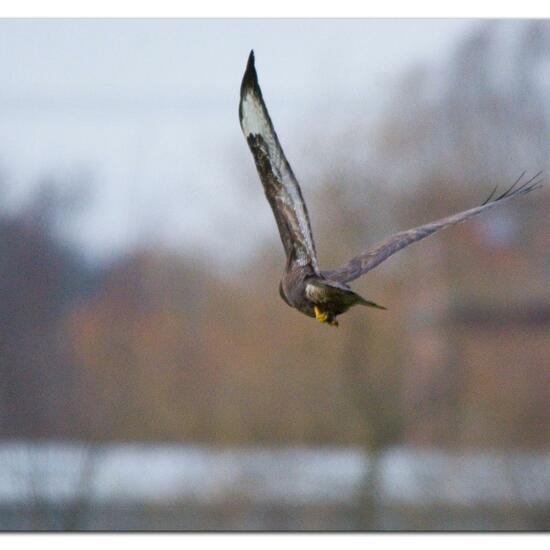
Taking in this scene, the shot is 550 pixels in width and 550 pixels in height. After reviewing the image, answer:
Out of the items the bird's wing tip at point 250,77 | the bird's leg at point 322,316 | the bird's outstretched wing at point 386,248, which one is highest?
the bird's wing tip at point 250,77

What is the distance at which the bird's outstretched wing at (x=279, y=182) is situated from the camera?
323 cm

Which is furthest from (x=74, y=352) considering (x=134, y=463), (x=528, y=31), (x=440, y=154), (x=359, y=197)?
(x=528, y=31)

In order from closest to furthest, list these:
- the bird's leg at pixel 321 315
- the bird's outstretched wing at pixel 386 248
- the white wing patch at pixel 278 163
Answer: the bird's leg at pixel 321 315
the white wing patch at pixel 278 163
the bird's outstretched wing at pixel 386 248

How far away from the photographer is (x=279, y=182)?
3.28 m

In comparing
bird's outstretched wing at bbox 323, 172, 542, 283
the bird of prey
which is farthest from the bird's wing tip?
bird's outstretched wing at bbox 323, 172, 542, 283

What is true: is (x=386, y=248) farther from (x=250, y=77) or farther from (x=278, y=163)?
(x=250, y=77)

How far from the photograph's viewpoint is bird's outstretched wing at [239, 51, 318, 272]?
3.23m

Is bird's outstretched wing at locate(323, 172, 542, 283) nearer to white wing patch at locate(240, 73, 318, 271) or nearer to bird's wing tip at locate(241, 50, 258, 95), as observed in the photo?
white wing patch at locate(240, 73, 318, 271)

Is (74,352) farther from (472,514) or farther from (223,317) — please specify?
(472,514)

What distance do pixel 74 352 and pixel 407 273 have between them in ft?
9.11

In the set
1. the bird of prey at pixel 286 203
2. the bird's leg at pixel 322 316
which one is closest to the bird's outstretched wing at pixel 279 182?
the bird of prey at pixel 286 203

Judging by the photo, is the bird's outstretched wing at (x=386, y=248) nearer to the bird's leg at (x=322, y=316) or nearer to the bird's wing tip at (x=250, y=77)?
the bird's leg at (x=322, y=316)

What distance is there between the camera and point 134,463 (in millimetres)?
10281

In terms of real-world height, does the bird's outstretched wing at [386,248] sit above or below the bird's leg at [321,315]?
above
